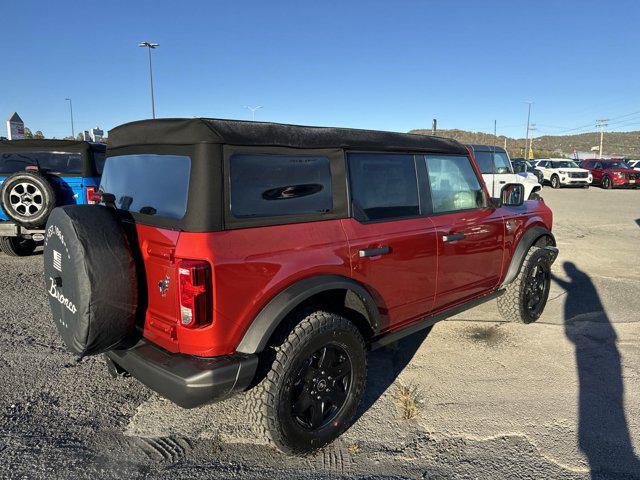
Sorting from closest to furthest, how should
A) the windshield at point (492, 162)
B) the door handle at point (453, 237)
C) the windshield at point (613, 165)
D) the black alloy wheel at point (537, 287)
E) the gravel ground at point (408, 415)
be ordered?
the gravel ground at point (408, 415) < the door handle at point (453, 237) < the black alloy wheel at point (537, 287) < the windshield at point (492, 162) < the windshield at point (613, 165)

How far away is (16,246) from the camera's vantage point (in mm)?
7516

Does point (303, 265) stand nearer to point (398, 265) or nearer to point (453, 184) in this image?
point (398, 265)

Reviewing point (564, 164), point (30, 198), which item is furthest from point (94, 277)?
point (564, 164)

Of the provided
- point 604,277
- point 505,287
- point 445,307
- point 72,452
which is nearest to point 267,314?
point 72,452

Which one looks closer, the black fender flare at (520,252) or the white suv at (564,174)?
the black fender flare at (520,252)

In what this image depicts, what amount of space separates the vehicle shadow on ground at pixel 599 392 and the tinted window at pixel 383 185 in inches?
71.7

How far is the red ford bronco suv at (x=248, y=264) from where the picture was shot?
2.24 meters

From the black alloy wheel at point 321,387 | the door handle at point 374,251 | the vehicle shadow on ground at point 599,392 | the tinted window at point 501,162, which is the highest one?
the tinted window at point 501,162

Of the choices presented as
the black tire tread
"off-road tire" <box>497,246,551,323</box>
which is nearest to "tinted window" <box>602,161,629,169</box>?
"off-road tire" <box>497,246,551,323</box>

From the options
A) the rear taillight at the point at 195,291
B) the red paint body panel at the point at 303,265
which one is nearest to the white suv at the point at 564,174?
the red paint body panel at the point at 303,265

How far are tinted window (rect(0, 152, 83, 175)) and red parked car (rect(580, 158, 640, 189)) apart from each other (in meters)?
27.6

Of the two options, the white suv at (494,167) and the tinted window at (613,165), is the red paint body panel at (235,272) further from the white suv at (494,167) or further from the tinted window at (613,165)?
the tinted window at (613,165)

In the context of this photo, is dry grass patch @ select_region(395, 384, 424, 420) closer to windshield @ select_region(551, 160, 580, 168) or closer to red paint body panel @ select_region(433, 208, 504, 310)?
red paint body panel @ select_region(433, 208, 504, 310)

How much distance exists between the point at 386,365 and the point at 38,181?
555 cm
